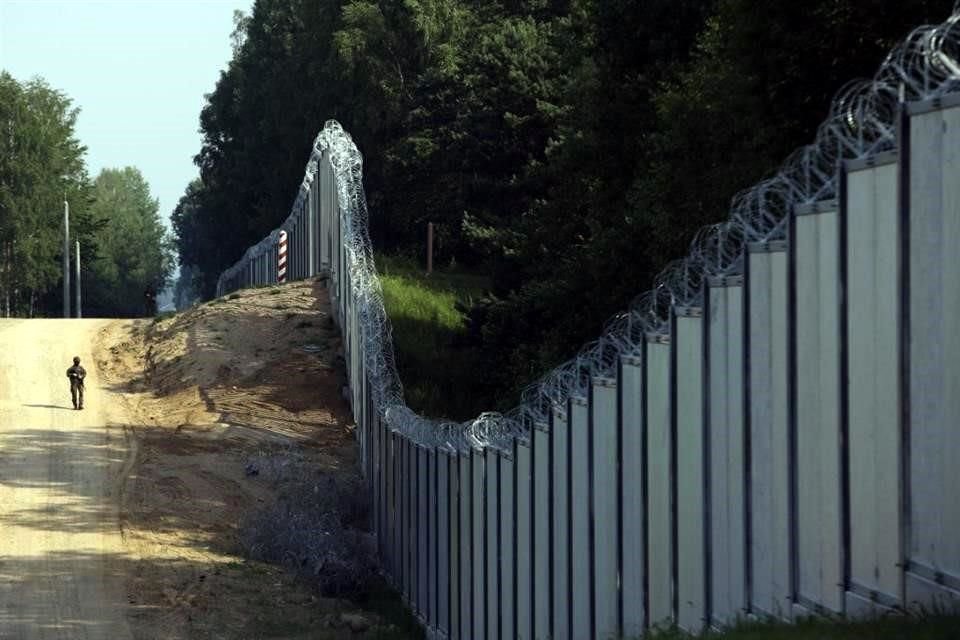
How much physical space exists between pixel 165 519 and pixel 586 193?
14053mm

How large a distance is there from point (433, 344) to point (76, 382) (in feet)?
38.6

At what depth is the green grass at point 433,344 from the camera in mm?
43188

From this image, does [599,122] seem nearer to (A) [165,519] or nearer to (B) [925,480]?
(A) [165,519]

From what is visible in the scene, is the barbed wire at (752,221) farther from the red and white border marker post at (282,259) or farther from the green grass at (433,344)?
the red and white border marker post at (282,259)

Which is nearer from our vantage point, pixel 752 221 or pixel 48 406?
pixel 752 221

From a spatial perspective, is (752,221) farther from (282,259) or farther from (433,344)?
(282,259)

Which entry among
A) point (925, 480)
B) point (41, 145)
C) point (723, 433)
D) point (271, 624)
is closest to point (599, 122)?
point (271, 624)

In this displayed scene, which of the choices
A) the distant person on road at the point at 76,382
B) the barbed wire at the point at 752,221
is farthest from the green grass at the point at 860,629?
the distant person on road at the point at 76,382

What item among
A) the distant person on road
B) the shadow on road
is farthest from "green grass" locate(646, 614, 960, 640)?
the shadow on road

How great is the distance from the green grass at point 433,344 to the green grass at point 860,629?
2995 cm

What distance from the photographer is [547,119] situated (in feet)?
186

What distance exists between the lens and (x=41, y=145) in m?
Result: 105

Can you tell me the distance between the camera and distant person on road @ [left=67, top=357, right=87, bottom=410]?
124 feet

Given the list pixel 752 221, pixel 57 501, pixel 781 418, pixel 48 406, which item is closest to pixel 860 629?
pixel 781 418
